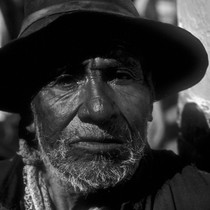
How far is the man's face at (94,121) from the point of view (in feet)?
8.30

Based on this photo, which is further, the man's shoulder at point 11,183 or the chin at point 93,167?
the man's shoulder at point 11,183

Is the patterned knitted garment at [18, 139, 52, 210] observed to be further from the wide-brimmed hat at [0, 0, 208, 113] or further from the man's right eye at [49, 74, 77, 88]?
the man's right eye at [49, 74, 77, 88]

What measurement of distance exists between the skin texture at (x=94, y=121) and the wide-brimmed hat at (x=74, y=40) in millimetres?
78

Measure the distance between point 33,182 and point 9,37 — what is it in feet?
6.17

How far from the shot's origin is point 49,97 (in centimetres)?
271

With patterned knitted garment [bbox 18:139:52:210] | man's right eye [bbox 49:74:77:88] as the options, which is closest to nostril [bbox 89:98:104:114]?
man's right eye [bbox 49:74:77:88]

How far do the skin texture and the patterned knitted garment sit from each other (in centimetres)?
12

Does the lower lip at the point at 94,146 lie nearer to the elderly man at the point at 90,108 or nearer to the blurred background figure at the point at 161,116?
the elderly man at the point at 90,108

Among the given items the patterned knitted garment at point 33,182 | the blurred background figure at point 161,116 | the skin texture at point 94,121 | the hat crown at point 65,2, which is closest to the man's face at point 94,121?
the skin texture at point 94,121

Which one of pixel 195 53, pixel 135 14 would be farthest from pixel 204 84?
pixel 135 14

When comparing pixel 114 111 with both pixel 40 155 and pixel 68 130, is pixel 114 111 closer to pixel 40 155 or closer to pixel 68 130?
pixel 68 130

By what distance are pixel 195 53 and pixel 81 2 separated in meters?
0.75

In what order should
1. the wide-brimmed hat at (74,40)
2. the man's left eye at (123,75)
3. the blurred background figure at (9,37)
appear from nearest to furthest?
1. the wide-brimmed hat at (74,40)
2. the man's left eye at (123,75)
3. the blurred background figure at (9,37)

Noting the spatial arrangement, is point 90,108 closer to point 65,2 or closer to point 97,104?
point 97,104
